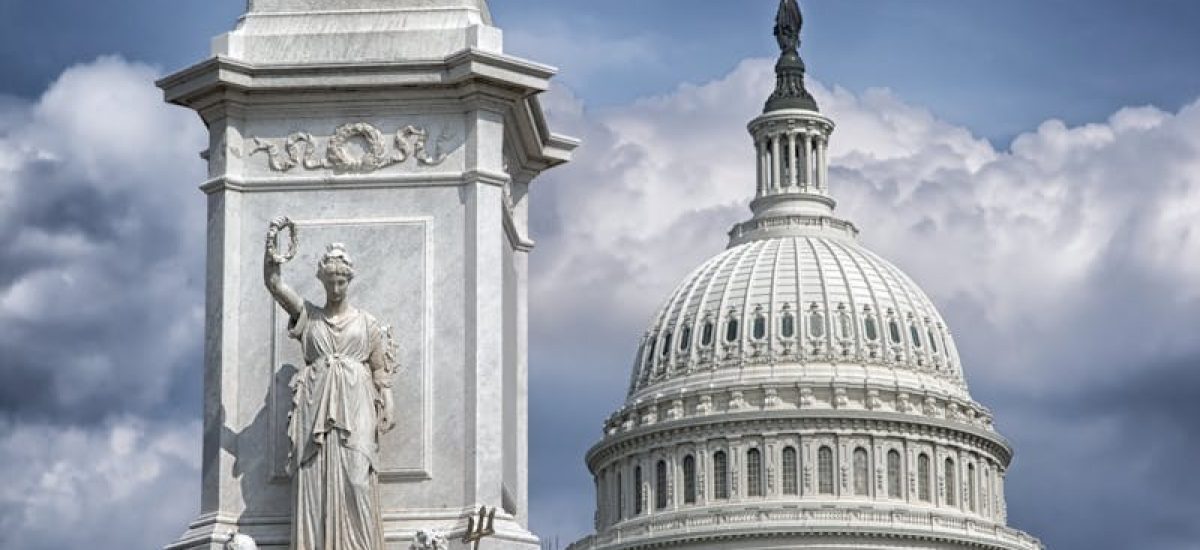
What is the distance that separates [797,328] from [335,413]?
14880cm

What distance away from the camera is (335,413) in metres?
23.8

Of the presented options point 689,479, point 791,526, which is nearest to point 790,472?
point 791,526

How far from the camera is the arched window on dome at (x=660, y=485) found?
561 feet

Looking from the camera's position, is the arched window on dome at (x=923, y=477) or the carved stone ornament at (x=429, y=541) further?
the arched window on dome at (x=923, y=477)

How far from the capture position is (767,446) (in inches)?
6658

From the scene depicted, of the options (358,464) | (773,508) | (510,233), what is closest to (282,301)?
(358,464)

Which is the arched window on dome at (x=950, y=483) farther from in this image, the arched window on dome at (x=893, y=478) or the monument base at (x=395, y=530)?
the monument base at (x=395, y=530)

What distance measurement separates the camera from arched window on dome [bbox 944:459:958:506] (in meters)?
173

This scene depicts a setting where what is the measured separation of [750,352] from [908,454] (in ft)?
31.5

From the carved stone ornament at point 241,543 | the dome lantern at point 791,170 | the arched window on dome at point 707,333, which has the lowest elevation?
the carved stone ornament at point 241,543

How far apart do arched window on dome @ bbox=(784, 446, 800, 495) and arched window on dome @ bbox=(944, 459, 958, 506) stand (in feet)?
29.1

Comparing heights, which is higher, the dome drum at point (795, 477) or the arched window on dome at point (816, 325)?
the arched window on dome at point (816, 325)

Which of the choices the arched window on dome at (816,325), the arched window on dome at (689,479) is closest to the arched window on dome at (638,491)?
the arched window on dome at (689,479)

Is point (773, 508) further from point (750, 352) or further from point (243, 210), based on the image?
point (243, 210)
